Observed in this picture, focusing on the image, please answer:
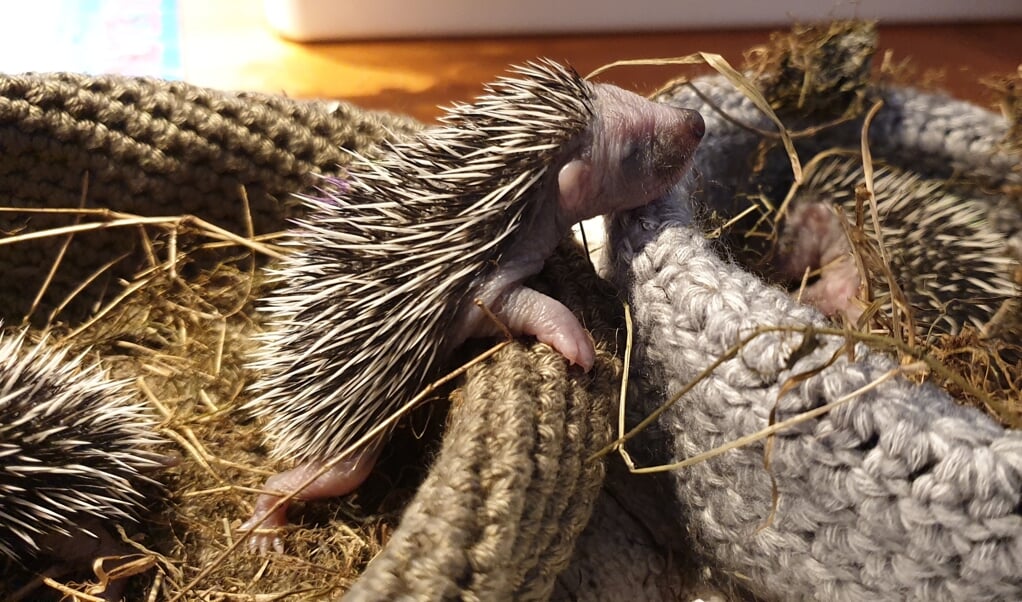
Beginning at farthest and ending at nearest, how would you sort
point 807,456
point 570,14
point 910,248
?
1. point 570,14
2. point 910,248
3. point 807,456

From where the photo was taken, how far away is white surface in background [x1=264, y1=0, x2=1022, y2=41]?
1.83m

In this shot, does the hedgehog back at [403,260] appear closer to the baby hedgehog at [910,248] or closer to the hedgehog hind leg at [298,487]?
the hedgehog hind leg at [298,487]

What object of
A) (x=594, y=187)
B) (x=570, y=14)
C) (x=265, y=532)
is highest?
(x=570, y=14)

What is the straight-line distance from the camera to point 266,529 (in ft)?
3.25

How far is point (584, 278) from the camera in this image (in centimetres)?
104

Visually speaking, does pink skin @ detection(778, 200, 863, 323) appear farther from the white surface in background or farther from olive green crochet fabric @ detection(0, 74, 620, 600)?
the white surface in background

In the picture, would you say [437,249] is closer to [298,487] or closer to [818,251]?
[298,487]

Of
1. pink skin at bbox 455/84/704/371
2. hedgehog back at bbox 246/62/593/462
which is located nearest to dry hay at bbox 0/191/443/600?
hedgehog back at bbox 246/62/593/462

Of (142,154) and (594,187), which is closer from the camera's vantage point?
(594,187)

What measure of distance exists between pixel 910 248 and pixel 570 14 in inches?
37.5

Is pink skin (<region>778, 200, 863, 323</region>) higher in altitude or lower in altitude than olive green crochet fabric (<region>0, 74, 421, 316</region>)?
lower

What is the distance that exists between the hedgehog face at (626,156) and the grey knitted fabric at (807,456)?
3 centimetres

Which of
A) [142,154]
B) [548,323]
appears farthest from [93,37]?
[548,323]

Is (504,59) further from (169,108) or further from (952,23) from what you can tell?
(952,23)
